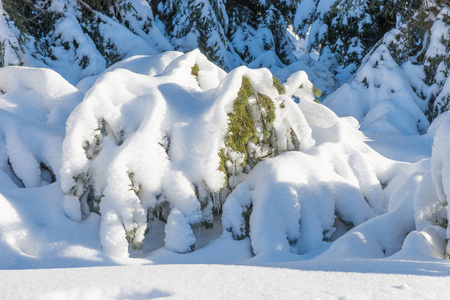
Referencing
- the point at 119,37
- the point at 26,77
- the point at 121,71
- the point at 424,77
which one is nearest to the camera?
the point at 121,71

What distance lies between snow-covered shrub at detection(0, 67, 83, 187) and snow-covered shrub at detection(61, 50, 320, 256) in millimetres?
475

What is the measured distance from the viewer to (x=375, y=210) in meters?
3.97

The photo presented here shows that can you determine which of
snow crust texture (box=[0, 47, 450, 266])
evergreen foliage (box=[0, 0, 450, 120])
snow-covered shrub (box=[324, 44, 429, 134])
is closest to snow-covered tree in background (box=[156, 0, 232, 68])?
evergreen foliage (box=[0, 0, 450, 120])

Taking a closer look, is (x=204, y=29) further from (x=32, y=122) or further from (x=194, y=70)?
(x=32, y=122)

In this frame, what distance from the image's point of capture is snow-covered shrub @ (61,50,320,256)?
327cm

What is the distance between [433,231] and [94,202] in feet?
8.31

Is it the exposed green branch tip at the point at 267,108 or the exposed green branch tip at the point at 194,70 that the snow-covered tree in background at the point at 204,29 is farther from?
the exposed green branch tip at the point at 267,108

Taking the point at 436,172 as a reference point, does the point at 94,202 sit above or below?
below

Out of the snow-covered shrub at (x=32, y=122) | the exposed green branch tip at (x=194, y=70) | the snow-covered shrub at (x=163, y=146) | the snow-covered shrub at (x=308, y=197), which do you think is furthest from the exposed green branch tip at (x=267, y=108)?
the snow-covered shrub at (x=32, y=122)

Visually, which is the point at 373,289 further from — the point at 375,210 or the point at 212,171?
the point at 375,210

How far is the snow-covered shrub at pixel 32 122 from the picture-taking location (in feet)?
11.9

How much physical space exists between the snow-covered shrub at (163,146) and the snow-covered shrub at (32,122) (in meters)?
0.47

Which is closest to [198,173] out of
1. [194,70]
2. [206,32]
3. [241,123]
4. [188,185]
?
[188,185]

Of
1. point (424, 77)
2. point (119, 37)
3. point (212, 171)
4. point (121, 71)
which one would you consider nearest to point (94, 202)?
point (212, 171)
